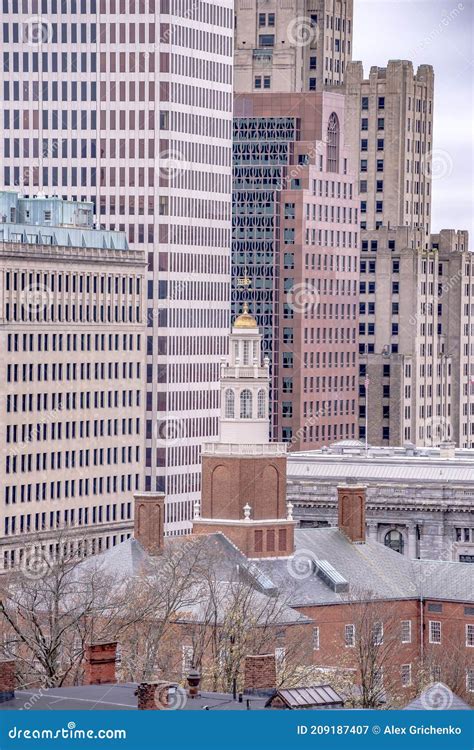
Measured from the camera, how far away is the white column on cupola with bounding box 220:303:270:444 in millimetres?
187000

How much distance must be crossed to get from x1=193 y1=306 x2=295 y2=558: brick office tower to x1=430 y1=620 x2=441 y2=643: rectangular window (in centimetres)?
1041

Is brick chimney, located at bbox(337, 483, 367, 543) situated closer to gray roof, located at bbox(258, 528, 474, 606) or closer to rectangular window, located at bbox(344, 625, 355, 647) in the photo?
gray roof, located at bbox(258, 528, 474, 606)

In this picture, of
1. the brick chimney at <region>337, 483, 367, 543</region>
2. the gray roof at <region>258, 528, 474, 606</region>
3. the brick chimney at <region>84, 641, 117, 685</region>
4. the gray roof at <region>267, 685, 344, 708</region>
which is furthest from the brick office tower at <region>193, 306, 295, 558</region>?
the gray roof at <region>267, 685, 344, 708</region>

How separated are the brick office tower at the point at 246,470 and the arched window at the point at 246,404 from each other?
0.06 metres

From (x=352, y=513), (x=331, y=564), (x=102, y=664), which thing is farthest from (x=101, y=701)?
(x=352, y=513)

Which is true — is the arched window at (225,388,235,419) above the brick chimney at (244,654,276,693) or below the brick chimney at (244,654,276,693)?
above

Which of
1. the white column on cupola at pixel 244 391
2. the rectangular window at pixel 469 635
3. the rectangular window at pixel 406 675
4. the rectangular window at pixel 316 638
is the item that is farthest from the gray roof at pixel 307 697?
the white column on cupola at pixel 244 391

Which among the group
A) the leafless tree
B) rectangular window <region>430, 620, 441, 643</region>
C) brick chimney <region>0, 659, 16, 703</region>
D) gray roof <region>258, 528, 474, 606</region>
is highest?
brick chimney <region>0, 659, 16, 703</region>

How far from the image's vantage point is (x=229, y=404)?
616 ft

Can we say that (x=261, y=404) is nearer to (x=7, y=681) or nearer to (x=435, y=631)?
(x=435, y=631)

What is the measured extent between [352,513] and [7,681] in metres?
97.0

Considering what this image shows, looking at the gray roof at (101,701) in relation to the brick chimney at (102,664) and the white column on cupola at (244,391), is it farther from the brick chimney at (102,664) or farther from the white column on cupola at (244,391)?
the white column on cupola at (244,391)

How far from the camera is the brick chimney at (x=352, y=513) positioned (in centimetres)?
18875

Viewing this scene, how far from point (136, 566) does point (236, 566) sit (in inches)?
318
